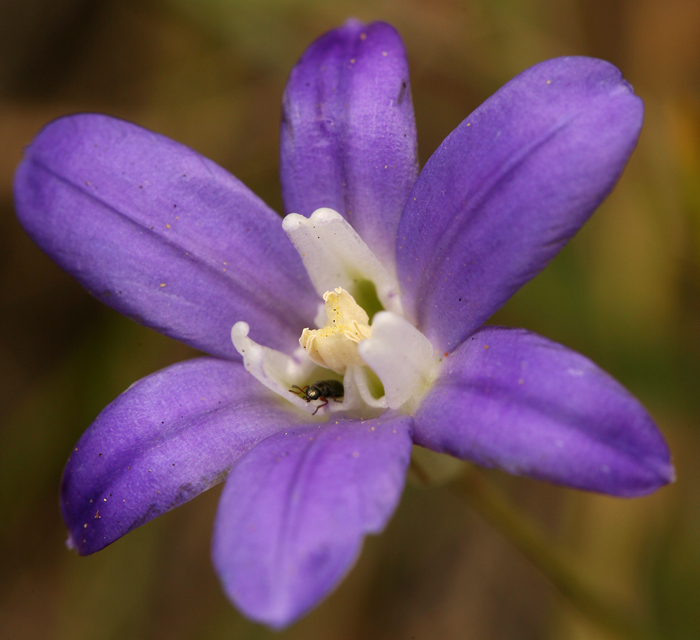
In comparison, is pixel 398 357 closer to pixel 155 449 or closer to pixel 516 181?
pixel 516 181

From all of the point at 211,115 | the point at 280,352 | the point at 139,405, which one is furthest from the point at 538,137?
the point at 211,115

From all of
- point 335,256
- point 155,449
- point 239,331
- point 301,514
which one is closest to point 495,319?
point 335,256

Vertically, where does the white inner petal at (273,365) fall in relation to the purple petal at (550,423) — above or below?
below

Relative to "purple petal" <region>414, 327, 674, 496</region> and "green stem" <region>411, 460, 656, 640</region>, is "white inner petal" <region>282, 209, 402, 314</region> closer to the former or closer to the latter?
"purple petal" <region>414, 327, 674, 496</region>

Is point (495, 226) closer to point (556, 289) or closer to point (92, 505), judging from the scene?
point (92, 505)

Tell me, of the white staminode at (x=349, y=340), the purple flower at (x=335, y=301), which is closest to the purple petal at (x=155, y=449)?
the purple flower at (x=335, y=301)

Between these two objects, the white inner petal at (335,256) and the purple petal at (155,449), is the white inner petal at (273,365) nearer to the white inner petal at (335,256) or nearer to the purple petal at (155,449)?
the purple petal at (155,449)
